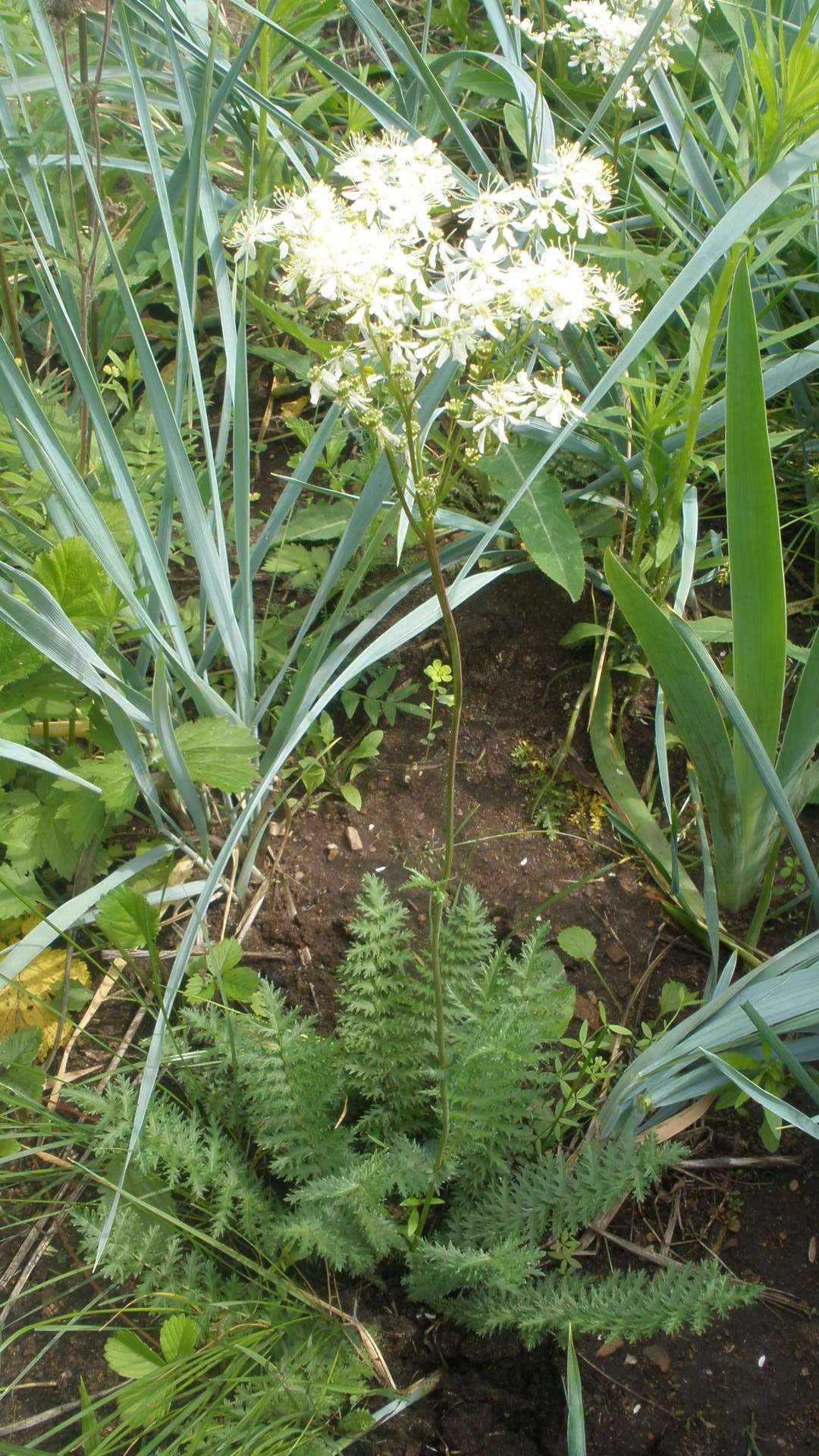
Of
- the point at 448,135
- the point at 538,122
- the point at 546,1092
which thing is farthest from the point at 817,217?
the point at 546,1092

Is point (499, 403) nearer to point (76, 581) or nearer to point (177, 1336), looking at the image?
Result: point (76, 581)

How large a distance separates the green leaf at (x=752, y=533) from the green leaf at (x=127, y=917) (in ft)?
2.66

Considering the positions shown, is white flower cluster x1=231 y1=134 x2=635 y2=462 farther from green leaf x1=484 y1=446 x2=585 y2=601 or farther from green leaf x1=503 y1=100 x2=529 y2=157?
green leaf x1=503 y1=100 x2=529 y2=157

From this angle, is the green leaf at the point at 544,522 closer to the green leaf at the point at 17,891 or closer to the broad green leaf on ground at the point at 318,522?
the broad green leaf on ground at the point at 318,522

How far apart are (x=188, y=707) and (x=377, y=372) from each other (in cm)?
93

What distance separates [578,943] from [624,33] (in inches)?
62.0

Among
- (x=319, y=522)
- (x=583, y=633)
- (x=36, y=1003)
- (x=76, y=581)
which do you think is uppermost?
(x=76, y=581)

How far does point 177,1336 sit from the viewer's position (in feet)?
3.36

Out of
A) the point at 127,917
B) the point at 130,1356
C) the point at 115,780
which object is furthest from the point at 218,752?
the point at 130,1356

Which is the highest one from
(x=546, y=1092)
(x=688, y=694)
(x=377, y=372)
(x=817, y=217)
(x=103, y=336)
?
(x=103, y=336)

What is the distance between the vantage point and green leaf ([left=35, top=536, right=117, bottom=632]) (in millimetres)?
1357

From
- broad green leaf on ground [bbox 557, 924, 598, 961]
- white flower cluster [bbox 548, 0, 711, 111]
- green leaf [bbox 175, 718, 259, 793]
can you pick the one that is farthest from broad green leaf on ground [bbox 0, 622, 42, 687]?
white flower cluster [bbox 548, 0, 711, 111]

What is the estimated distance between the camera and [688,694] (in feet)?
4.16

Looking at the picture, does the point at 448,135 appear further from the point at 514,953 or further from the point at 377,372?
the point at 514,953
